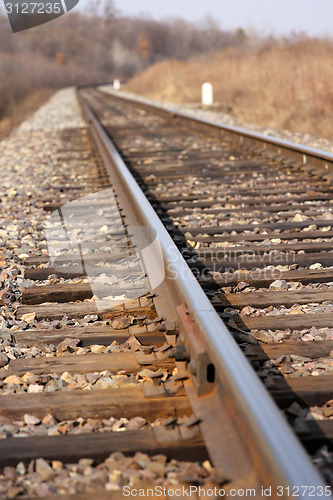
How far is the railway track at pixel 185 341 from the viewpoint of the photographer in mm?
1722

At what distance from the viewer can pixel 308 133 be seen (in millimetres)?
11555

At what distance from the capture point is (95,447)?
1.87 meters

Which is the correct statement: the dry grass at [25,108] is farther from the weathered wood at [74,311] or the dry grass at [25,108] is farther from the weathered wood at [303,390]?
the weathered wood at [303,390]

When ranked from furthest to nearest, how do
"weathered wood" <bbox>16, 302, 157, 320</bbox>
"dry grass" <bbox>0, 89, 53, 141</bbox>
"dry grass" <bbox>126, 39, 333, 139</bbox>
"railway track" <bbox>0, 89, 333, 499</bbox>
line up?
1. "dry grass" <bbox>0, 89, 53, 141</bbox>
2. "dry grass" <bbox>126, 39, 333, 139</bbox>
3. "weathered wood" <bbox>16, 302, 157, 320</bbox>
4. "railway track" <bbox>0, 89, 333, 499</bbox>

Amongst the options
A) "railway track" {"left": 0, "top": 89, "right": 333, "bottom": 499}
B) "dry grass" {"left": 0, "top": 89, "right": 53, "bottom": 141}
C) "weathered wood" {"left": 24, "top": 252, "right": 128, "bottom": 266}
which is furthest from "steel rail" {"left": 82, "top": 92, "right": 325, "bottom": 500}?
"dry grass" {"left": 0, "top": 89, "right": 53, "bottom": 141}

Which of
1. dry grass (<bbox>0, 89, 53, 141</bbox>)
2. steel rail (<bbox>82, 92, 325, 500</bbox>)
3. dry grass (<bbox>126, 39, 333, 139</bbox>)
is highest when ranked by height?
steel rail (<bbox>82, 92, 325, 500</bbox>)

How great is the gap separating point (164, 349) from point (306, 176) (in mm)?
4245

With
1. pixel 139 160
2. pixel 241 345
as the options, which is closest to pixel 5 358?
pixel 241 345

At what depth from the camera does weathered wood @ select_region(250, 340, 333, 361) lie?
243cm

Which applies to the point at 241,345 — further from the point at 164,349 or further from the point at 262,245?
the point at 262,245

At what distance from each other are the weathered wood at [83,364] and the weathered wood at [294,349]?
372mm

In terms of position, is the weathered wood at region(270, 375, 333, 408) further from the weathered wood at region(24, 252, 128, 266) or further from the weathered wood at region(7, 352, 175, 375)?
the weathered wood at region(24, 252, 128, 266)

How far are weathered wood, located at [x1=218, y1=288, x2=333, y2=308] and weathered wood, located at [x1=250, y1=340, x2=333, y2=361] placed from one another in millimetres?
459

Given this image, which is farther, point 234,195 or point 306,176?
point 306,176
